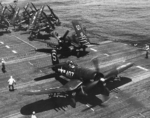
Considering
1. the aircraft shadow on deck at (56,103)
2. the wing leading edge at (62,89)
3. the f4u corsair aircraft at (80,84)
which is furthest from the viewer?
Answer: the aircraft shadow on deck at (56,103)

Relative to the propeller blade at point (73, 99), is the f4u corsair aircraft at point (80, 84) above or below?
above

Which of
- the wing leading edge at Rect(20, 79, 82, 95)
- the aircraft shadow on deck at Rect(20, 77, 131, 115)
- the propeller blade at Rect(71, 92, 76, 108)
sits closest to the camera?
the wing leading edge at Rect(20, 79, 82, 95)

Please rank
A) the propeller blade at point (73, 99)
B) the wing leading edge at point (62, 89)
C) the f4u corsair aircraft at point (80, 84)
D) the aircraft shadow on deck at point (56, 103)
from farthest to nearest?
the aircraft shadow on deck at point (56, 103)
the f4u corsair aircraft at point (80, 84)
the propeller blade at point (73, 99)
the wing leading edge at point (62, 89)

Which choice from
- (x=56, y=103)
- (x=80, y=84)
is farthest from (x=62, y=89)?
(x=56, y=103)

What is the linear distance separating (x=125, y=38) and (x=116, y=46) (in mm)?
10643

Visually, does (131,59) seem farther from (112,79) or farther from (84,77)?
(84,77)

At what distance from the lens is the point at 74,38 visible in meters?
42.9

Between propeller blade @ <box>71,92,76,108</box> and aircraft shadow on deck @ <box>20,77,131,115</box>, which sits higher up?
propeller blade @ <box>71,92,76,108</box>

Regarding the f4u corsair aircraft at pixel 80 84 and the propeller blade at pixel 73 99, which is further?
the f4u corsair aircraft at pixel 80 84

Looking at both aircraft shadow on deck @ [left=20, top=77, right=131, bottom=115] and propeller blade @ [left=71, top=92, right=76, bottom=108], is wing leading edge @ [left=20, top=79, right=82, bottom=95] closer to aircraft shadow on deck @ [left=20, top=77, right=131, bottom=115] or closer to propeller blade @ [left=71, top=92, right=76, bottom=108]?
propeller blade @ [left=71, top=92, right=76, bottom=108]

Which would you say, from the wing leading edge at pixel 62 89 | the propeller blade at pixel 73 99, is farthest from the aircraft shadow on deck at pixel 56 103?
the wing leading edge at pixel 62 89

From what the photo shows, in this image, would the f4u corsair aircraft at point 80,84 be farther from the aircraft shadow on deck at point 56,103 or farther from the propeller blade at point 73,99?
the aircraft shadow on deck at point 56,103

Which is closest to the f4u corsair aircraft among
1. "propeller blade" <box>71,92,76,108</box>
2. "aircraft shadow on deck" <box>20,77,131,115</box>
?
"propeller blade" <box>71,92,76,108</box>

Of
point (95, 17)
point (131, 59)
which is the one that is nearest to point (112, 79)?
point (131, 59)
